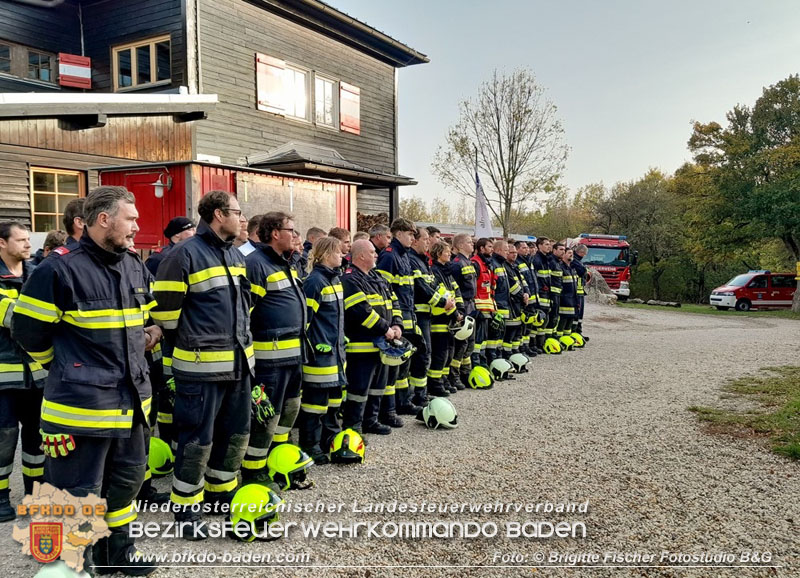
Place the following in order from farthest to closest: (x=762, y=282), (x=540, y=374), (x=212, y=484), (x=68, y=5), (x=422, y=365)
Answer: (x=762, y=282) < (x=68, y=5) < (x=540, y=374) < (x=422, y=365) < (x=212, y=484)

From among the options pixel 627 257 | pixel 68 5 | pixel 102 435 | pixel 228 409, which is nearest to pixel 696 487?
pixel 228 409

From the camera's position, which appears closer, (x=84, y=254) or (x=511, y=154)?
(x=84, y=254)

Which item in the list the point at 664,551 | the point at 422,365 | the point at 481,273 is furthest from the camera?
the point at 481,273

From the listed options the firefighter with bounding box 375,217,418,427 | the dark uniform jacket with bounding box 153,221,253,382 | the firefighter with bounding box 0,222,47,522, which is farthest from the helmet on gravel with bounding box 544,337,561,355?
the firefighter with bounding box 0,222,47,522

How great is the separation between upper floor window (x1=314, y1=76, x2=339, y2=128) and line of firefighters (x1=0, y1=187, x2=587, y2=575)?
11.0 metres

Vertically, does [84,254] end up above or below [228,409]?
→ above

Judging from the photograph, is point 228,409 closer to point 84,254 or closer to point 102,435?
point 102,435

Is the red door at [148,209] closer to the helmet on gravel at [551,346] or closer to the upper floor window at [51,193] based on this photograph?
the upper floor window at [51,193]

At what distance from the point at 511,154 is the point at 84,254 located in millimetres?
27450

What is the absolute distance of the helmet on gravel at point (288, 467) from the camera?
182 inches

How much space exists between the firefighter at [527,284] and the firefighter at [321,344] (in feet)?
19.3

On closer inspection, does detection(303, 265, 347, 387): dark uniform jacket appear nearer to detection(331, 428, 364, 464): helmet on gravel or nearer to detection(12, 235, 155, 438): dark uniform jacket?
detection(331, 428, 364, 464): helmet on gravel

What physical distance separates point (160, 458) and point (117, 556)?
158 cm

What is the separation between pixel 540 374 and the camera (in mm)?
9688
